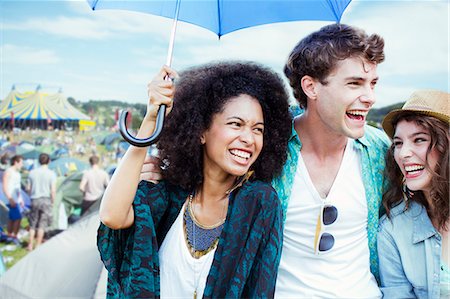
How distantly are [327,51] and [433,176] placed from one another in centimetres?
72

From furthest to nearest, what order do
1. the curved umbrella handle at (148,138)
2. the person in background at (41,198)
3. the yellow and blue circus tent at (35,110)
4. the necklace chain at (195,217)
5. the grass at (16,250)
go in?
1. the yellow and blue circus tent at (35,110)
2. the person in background at (41,198)
3. the grass at (16,250)
4. the necklace chain at (195,217)
5. the curved umbrella handle at (148,138)

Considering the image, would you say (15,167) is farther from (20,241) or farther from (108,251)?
(108,251)

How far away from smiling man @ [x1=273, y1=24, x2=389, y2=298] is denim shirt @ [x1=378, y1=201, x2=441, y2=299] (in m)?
0.06

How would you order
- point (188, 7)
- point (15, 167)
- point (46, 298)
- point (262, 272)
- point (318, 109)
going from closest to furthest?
point (262, 272) < point (188, 7) < point (318, 109) < point (46, 298) < point (15, 167)

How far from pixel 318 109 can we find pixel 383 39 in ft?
1.46

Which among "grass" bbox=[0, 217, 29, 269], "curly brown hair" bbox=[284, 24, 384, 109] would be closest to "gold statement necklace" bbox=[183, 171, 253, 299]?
"curly brown hair" bbox=[284, 24, 384, 109]

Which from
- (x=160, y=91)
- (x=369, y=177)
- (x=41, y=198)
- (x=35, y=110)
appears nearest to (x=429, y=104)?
(x=369, y=177)

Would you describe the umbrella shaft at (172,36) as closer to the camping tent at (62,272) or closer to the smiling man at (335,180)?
the smiling man at (335,180)

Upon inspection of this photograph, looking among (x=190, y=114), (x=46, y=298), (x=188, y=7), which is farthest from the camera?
(x=46, y=298)

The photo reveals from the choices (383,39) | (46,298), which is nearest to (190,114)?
(383,39)

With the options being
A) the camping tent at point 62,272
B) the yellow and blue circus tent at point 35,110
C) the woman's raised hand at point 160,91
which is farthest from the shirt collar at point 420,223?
the yellow and blue circus tent at point 35,110

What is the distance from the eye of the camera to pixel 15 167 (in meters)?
8.33

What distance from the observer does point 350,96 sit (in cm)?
221

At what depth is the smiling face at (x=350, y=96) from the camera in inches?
87.2
